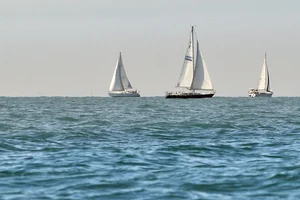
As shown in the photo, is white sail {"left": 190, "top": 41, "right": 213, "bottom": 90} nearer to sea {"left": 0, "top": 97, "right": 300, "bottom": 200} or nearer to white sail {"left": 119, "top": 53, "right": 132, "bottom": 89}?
white sail {"left": 119, "top": 53, "right": 132, "bottom": 89}

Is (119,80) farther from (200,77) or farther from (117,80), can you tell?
(200,77)

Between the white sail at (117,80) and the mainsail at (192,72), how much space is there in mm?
32042

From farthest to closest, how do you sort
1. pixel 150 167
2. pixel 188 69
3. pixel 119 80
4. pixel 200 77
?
pixel 119 80 → pixel 200 77 → pixel 188 69 → pixel 150 167

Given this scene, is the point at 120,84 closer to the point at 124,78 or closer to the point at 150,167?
the point at 124,78

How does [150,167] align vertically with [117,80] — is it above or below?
below

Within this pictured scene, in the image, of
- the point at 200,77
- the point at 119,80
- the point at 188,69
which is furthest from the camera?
the point at 119,80

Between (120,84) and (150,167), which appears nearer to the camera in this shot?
(150,167)

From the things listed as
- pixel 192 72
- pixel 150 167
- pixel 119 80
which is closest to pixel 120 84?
pixel 119 80

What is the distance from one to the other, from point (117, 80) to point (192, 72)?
37709 millimetres

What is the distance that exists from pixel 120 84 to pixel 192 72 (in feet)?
127

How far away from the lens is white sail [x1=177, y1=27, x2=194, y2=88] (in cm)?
13435

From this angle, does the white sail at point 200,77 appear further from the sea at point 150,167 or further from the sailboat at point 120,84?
the sea at point 150,167

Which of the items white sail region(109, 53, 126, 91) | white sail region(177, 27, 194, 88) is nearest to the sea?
white sail region(177, 27, 194, 88)

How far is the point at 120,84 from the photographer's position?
171 m
